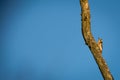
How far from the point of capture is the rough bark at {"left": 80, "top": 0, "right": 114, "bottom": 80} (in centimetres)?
89

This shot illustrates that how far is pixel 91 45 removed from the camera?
93cm

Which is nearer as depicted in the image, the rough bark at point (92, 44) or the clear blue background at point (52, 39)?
the rough bark at point (92, 44)

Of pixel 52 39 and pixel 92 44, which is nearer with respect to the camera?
pixel 92 44

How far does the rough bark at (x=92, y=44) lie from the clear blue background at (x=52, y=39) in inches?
27.3

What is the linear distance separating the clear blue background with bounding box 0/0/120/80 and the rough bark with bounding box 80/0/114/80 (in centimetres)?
69

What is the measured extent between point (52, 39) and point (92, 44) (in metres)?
0.83

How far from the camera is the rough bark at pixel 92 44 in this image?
2.91ft

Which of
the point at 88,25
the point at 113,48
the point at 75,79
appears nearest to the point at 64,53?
the point at 75,79

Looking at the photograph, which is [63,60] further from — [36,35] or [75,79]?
[36,35]

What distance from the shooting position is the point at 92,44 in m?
0.93

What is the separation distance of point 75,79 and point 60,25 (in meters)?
0.39

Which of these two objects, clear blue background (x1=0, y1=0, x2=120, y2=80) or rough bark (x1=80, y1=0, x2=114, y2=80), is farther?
clear blue background (x1=0, y1=0, x2=120, y2=80)

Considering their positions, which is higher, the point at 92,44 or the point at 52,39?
the point at 52,39

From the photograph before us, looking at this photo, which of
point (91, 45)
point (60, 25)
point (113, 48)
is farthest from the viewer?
point (60, 25)
